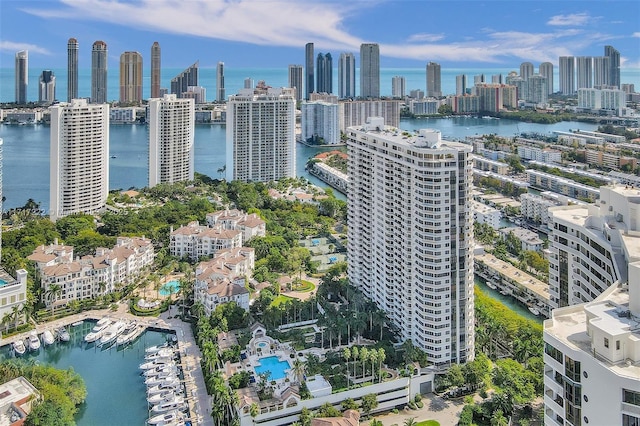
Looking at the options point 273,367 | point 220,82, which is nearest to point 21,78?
point 220,82

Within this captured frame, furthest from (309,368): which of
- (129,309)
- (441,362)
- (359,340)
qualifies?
(129,309)

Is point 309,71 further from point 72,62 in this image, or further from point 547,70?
point 547,70

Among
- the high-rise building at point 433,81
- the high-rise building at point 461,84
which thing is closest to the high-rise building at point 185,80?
the high-rise building at point 433,81

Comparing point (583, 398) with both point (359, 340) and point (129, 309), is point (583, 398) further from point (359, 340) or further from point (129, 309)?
point (129, 309)

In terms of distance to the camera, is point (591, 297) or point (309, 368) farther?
point (309, 368)

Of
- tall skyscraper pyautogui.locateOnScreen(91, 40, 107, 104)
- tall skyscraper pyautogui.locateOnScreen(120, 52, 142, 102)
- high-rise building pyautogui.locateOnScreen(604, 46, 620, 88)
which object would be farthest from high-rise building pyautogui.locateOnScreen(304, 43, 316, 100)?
high-rise building pyautogui.locateOnScreen(604, 46, 620, 88)

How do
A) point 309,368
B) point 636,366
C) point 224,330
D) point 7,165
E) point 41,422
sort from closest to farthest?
point 636,366 < point 41,422 < point 309,368 < point 224,330 < point 7,165

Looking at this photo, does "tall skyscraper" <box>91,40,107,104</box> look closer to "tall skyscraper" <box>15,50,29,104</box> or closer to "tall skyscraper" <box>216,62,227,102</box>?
"tall skyscraper" <box>15,50,29,104</box>
